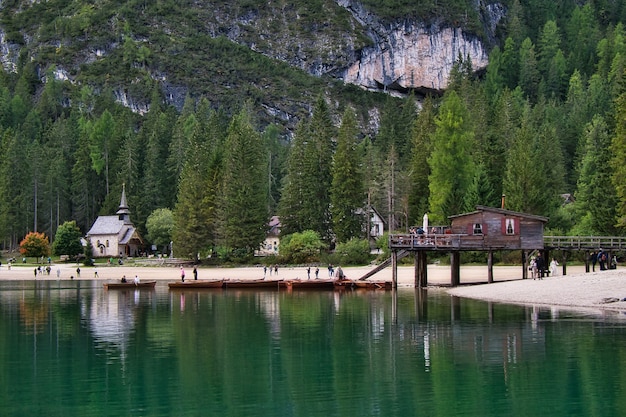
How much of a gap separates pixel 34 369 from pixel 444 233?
124ft

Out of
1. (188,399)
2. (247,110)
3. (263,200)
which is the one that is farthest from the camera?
(247,110)

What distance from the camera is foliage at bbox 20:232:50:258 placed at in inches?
4496

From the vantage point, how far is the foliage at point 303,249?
89.9m

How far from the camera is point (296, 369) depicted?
102ft

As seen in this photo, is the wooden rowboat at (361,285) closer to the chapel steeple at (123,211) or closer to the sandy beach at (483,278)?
the sandy beach at (483,278)

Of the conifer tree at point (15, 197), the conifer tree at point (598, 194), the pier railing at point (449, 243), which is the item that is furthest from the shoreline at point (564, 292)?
the conifer tree at point (15, 197)

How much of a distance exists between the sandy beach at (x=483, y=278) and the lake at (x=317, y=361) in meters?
2.80

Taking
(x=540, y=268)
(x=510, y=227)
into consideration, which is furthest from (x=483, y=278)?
(x=510, y=227)

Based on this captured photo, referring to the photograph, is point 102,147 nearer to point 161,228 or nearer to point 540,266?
point 161,228

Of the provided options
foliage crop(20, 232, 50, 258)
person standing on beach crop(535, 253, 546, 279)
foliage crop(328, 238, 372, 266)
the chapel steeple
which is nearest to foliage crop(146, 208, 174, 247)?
the chapel steeple

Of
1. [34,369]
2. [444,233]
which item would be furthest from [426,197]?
[34,369]

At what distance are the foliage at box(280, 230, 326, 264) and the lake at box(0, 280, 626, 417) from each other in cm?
3706

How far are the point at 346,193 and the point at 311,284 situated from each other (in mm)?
25774

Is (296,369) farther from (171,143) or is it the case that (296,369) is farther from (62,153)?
(62,153)
